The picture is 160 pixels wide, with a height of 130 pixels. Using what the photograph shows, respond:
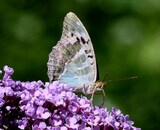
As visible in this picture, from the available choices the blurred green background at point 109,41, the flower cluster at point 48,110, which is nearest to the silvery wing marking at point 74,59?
the flower cluster at point 48,110

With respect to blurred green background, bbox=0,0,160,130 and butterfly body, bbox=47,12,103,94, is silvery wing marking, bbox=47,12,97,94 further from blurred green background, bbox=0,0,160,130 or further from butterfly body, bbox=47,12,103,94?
blurred green background, bbox=0,0,160,130

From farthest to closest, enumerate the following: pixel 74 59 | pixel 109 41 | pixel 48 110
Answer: pixel 109 41 < pixel 74 59 < pixel 48 110

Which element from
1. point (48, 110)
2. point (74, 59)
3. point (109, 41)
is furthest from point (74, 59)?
point (109, 41)

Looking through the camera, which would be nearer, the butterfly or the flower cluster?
the flower cluster

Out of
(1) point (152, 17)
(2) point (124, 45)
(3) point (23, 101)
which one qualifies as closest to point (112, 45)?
(2) point (124, 45)

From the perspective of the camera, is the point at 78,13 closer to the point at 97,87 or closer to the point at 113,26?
the point at 113,26

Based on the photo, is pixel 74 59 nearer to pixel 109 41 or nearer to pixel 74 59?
pixel 74 59

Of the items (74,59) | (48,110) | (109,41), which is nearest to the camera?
(48,110)

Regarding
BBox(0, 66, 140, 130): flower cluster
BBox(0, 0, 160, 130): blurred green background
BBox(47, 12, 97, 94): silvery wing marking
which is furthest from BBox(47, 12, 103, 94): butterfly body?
BBox(0, 0, 160, 130): blurred green background
